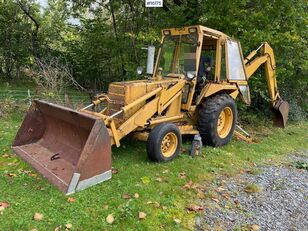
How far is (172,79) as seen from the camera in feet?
20.9

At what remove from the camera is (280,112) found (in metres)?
9.09

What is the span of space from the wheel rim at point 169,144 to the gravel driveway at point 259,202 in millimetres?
980

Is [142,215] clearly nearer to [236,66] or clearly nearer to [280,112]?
[236,66]

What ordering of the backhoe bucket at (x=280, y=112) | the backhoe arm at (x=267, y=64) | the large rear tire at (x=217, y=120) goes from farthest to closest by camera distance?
the backhoe bucket at (x=280, y=112)
the backhoe arm at (x=267, y=64)
the large rear tire at (x=217, y=120)

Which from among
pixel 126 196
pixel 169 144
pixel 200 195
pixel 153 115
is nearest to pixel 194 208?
pixel 200 195

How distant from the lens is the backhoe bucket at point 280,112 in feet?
29.5

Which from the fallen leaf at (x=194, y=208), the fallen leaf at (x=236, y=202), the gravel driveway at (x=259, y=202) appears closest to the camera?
the gravel driveway at (x=259, y=202)

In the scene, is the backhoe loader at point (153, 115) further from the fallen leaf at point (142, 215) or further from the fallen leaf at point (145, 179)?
the fallen leaf at point (142, 215)

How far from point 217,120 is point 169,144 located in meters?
1.37

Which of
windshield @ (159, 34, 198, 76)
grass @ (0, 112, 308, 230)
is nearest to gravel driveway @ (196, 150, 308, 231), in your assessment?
grass @ (0, 112, 308, 230)

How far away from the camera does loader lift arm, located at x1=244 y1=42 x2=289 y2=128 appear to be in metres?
7.89

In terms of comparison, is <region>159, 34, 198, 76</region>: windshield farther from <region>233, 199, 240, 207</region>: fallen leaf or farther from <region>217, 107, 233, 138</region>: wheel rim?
<region>233, 199, 240, 207</region>: fallen leaf

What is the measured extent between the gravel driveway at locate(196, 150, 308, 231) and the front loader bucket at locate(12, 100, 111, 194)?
144cm

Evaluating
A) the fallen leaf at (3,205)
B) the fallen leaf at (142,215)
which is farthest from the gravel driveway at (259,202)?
the fallen leaf at (3,205)
